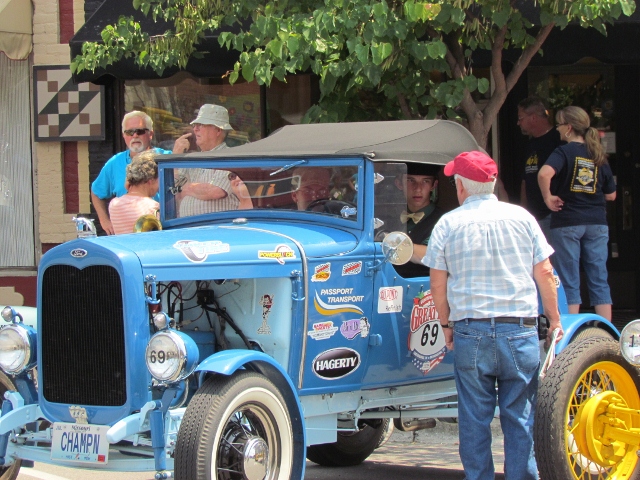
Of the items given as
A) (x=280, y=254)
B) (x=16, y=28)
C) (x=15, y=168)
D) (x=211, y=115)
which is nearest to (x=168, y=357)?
(x=280, y=254)

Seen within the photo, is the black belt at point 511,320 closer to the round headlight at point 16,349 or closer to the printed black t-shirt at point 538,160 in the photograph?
the round headlight at point 16,349

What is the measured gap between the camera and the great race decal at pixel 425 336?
511cm

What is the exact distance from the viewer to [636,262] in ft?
32.7

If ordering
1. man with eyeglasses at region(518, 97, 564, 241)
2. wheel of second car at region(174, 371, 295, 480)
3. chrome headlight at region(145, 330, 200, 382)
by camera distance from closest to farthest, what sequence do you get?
wheel of second car at region(174, 371, 295, 480) < chrome headlight at region(145, 330, 200, 382) < man with eyeglasses at region(518, 97, 564, 241)

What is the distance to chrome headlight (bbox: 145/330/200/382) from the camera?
161 inches

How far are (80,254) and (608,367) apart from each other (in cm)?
266

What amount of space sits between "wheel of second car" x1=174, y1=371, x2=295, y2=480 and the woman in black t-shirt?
3.89 m

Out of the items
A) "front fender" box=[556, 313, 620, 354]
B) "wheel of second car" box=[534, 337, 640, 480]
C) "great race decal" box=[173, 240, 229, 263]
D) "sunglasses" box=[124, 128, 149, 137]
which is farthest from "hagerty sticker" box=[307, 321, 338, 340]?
"sunglasses" box=[124, 128, 149, 137]

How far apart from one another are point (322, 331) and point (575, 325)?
4.56ft

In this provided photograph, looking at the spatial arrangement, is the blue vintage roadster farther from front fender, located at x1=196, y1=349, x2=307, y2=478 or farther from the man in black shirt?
the man in black shirt

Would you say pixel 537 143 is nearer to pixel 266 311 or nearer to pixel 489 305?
pixel 489 305

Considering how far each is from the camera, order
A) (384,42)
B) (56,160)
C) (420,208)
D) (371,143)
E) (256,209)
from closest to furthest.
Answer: (371,143)
(256,209)
(420,208)
(384,42)
(56,160)

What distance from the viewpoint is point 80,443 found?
4.23 meters

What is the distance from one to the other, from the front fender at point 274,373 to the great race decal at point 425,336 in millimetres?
862
